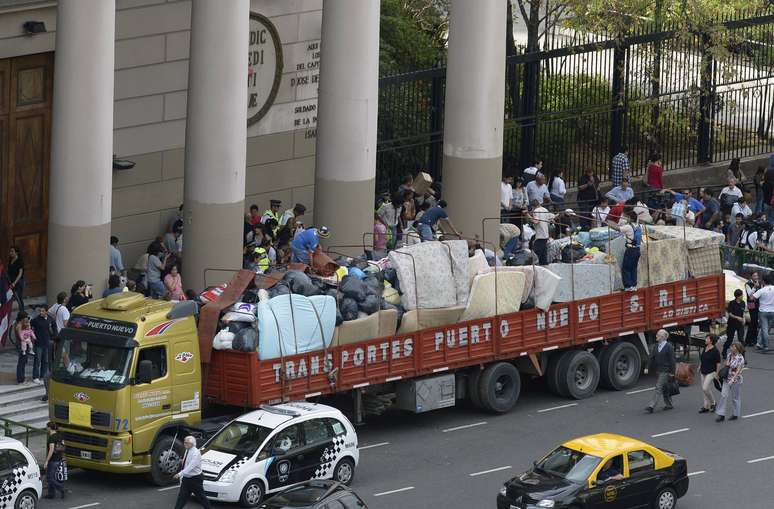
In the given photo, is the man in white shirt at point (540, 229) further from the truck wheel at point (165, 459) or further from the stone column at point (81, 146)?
the truck wheel at point (165, 459)

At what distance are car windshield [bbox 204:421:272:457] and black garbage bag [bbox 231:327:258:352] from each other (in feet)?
4.18

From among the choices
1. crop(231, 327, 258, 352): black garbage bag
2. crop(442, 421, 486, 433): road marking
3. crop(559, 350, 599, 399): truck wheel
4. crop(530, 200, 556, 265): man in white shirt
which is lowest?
crop(442, 421, 486, 433): road marking

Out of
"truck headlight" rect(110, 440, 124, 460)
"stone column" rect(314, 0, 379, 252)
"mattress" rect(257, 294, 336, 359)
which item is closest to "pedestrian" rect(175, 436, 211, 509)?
"truck headlight" rect(110, 440, 124, 460)

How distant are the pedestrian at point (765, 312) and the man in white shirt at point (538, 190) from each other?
24.1 feet

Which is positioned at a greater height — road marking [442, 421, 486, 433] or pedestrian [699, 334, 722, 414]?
pedestrian [699, 334, 722, 414]

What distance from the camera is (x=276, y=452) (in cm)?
2627

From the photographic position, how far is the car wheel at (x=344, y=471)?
1062 inches

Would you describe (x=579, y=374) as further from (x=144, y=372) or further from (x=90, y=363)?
(x=90, y=363)

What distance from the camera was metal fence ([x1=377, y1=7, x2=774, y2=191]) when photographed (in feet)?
141

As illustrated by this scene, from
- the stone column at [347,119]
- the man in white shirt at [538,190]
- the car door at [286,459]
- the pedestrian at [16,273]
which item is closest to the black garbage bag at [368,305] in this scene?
the car door at [286,459]

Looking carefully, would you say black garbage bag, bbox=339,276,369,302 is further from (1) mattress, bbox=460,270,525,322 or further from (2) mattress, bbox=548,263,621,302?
(2) mattress, bbox=548,263,621,302

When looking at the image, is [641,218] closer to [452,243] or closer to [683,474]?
[452,243]

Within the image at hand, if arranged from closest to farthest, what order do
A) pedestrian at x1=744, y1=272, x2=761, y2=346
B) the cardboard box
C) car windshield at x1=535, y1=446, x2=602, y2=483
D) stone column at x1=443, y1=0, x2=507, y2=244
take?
car windshield at x1=535, y1=446, x2=602, y2=483 → pedestrian at x1=744, y1=272, x2=761, y2=346 → stone column at x1=443, y1=0, x2=507, y2=244 → the cardboard box

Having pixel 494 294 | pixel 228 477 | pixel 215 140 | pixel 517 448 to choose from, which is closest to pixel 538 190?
pixel 215 140
